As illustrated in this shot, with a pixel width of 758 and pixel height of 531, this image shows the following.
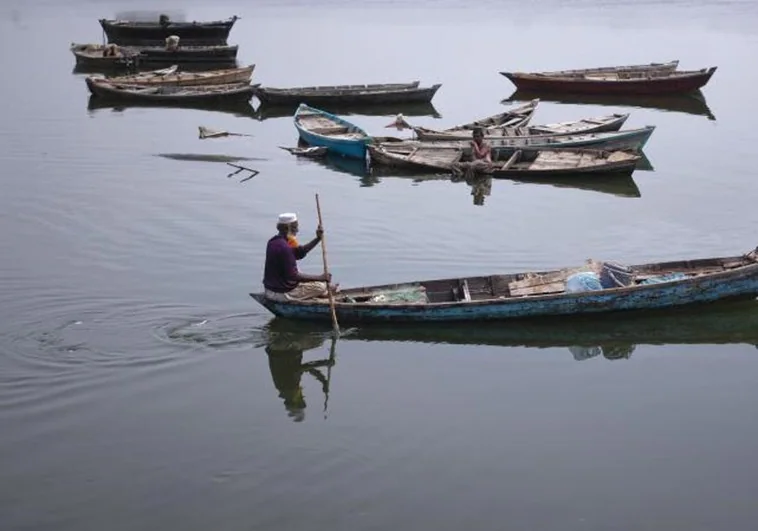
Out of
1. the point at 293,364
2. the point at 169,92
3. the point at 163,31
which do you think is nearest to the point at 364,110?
the point at 169,92

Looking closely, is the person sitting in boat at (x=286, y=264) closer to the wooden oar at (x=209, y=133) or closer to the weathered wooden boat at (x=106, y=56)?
the wooden oar at (x=209, y=133)

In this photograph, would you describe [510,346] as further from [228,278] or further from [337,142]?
[337,142]

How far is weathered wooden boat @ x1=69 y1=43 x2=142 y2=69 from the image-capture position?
35.3m

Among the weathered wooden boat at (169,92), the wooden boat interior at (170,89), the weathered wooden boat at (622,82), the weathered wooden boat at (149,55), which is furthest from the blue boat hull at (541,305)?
the weathered wooden boat at (149,55)

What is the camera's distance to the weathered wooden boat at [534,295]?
1164 centimetres

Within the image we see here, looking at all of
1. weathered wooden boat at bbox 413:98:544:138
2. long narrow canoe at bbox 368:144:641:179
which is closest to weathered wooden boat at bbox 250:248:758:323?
long narrow canoe at bbox 368:144:641:179

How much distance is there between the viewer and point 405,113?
2817cm

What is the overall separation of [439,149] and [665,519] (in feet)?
44.5

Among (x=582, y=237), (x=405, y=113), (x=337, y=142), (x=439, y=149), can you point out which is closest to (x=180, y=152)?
(x=337, y=142)

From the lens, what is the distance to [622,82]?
29.2 metres

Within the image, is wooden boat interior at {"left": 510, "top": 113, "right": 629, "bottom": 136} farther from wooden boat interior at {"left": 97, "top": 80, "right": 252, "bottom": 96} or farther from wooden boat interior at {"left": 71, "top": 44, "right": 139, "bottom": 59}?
wooden boat interior at {"left": 71, "top": 44, "right": 139, "bottom": 59}

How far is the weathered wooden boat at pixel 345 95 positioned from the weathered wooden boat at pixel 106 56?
903cm

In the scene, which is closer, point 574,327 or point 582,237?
point 574,327

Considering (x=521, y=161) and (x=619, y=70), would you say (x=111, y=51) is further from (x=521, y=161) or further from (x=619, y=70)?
(x=521, y=161)
